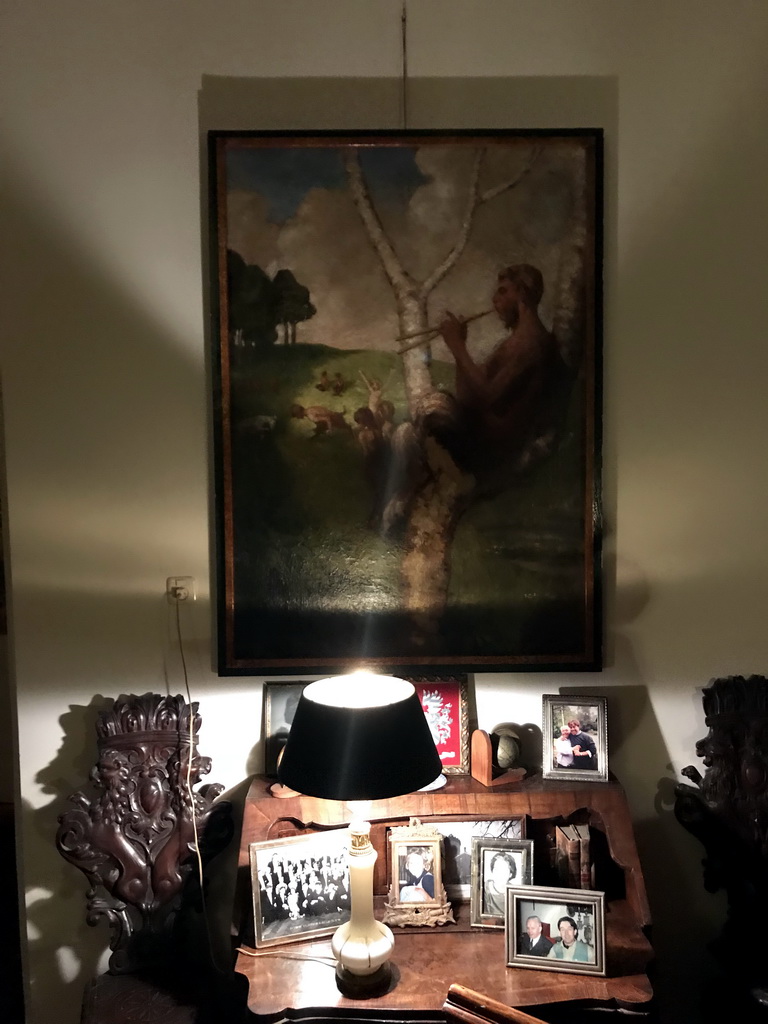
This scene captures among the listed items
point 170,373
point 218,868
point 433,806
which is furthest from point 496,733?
point 170,373

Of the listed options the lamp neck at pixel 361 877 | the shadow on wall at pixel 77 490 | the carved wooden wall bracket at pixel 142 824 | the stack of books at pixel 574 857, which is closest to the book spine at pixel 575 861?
the stack of books at pixel 574 857

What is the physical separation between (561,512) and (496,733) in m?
0.63

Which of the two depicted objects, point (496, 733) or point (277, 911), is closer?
point (277, 911)

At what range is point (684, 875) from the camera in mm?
2164

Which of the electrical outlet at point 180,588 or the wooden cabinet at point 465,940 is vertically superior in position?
the electrical outlet at point 180,588

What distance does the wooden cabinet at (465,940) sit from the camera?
1.64 metres

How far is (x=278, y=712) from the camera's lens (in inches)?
82.6

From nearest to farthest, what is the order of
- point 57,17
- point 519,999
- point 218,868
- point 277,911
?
point 519,999
point 277,911
point 57,17
point 218,868

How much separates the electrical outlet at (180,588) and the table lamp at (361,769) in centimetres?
55

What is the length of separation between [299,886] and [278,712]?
440 millimetres

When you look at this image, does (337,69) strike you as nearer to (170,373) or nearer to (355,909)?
(170,373)

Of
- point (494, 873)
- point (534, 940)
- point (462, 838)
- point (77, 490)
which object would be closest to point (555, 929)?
point (534, 940)

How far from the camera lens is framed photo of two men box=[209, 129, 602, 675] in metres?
2.03

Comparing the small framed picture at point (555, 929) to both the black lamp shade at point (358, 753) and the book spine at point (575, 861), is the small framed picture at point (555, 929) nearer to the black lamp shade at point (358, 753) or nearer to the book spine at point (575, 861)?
the book spine at point (575, 861)
